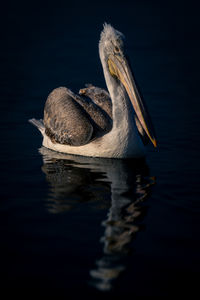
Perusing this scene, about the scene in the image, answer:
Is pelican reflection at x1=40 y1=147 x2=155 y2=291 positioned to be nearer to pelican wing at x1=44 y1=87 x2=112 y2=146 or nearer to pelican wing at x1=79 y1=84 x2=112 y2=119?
pelican wing at x1=44 y1=87 x2=112 y2=146

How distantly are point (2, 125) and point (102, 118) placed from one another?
107 inches

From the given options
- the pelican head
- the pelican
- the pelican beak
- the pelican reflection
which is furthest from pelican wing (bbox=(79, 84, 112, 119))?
the pelican reflection

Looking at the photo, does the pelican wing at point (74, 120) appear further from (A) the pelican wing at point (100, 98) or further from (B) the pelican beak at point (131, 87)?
(B) the pelican beak at point (131, 87)

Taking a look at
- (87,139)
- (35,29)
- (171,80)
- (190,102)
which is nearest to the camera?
(87,139)

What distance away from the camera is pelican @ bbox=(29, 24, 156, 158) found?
22.8 ft

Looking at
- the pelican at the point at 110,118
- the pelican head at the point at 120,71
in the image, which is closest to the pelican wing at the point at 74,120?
the pelican at the point at 110,118

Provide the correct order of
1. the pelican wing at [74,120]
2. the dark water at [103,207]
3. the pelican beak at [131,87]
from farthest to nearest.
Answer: the pelican wing at [74,120], the pelican beak at [131,87], the dark water at [103,207]

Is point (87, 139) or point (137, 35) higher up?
point (137, 35)

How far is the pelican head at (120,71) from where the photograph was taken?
677 centimetres

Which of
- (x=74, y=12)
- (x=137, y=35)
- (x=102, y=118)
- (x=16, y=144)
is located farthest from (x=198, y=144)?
(x=74, y=12)

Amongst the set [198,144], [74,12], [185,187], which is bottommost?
[185,187]

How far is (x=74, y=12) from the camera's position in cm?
2884

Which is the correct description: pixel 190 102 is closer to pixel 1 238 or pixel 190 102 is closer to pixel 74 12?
pixel 1 238

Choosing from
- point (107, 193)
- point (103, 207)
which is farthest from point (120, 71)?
point (103, 207)
